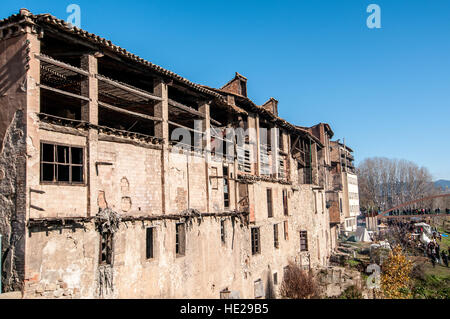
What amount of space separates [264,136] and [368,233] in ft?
105

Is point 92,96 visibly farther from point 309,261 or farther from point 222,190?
point 309,261

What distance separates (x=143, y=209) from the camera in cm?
A: 1331

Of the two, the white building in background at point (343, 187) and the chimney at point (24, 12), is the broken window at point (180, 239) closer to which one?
the chimney at point (24, 12)

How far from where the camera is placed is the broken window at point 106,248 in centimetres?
1164

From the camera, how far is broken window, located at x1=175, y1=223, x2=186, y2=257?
49.5 feet

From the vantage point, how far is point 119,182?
12461 mm

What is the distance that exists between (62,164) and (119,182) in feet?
7.41

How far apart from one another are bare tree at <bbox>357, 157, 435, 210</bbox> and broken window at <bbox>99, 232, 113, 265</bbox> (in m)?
69.4

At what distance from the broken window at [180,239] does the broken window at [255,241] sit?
6269 mm

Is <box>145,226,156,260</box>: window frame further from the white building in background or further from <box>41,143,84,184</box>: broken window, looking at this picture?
the white building in background

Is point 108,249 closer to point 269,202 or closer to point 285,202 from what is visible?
point 269,202

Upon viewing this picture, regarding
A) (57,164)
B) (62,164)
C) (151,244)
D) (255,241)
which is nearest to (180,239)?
(151,244)

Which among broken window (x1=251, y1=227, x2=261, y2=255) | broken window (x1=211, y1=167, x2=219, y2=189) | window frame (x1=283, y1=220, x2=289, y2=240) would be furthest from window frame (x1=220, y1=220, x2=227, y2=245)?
window frame (x1=283, y1=220, x2=289, y2=240)

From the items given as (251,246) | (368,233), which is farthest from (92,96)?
(368,233)
